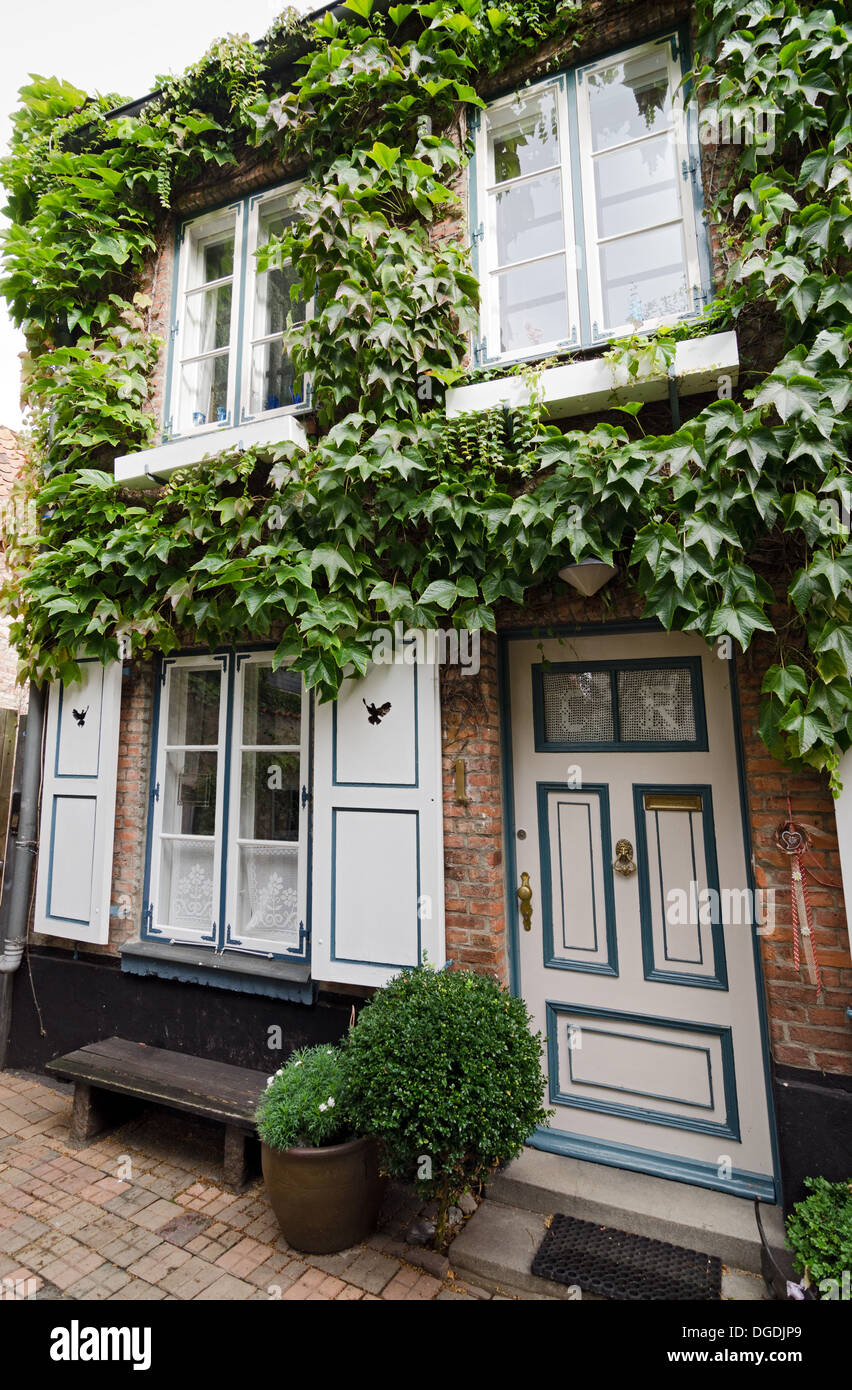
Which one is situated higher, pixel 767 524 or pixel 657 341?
pixel 657 341

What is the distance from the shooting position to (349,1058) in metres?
2.77

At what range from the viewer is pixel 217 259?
498 cm

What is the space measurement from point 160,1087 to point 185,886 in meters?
1.17

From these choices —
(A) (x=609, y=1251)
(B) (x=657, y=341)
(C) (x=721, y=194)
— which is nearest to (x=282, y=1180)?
(A) (x=609, y=1251)

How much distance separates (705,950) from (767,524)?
1.85 meters

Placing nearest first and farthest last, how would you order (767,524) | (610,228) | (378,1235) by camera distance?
(767,524) → (378,1235) → (610,228)

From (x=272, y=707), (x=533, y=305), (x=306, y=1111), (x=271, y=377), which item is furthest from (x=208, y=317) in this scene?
(x=306, y=1111)

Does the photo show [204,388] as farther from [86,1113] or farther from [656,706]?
[86,1113]

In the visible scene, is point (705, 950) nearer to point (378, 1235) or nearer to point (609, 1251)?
point (609, 1251)

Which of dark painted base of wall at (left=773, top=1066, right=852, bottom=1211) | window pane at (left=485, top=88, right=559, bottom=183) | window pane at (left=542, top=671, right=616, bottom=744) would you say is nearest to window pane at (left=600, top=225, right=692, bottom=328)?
window pane at (left=485, top=88, right=559, bottom=183)

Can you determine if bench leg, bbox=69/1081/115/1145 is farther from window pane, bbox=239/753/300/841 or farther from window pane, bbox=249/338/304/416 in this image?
window pane, bbox=249/338/304/416

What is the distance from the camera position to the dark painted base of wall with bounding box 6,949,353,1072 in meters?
3.72

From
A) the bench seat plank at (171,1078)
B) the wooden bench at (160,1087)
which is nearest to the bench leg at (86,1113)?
the wooden bench at (160,1087)

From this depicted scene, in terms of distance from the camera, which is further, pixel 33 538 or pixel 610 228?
pixel 33 538
